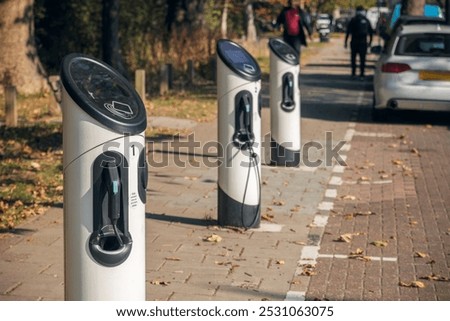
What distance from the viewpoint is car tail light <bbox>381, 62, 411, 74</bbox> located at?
19.4m

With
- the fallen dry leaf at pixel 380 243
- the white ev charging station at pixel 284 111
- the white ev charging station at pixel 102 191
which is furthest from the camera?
the white ev charging station at pixel 284 111

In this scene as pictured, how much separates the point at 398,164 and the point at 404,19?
52.0 feet

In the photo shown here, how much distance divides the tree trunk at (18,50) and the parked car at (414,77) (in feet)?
23.2

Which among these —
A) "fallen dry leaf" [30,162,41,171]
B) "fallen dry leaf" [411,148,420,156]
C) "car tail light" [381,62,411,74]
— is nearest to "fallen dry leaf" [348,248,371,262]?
"fallen dry leaf" [30,162,41,171]

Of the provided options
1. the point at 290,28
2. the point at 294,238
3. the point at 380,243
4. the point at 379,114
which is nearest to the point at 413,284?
the point at 380,243

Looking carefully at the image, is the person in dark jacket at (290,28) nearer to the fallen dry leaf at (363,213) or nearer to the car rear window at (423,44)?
the car rear window at (423,44)

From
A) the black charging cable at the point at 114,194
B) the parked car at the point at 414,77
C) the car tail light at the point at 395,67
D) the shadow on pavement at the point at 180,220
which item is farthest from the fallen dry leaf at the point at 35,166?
the black charging cable at the point at 114,194

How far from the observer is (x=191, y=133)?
691 inches

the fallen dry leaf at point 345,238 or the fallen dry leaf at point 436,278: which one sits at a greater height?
the fallen dry leaf at point 436,278

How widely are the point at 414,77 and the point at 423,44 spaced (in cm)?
81

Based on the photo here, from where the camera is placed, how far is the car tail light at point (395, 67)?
63.6ft

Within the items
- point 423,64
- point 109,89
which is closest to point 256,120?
point 109,89

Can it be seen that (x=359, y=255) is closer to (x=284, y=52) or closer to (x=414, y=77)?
(x=284, y=52)

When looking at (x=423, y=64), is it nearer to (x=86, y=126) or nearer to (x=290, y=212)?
(x=290, y=212)
